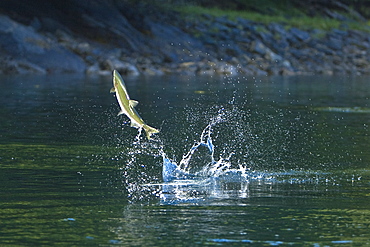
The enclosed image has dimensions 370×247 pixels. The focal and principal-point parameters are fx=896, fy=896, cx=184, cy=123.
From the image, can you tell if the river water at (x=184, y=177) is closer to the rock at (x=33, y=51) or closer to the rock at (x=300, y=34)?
the rock at (x=33, y=51)

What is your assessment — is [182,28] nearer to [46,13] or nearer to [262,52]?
[262,52]

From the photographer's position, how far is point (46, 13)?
47.4 m

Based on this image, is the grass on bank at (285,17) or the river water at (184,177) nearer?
the river water at (184,177)

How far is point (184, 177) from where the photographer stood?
11344 mm

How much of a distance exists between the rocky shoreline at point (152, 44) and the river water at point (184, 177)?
1962 centimetres

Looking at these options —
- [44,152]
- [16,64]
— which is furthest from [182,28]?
[44,152]

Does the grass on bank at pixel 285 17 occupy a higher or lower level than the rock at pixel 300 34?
higher

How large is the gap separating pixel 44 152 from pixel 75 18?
36.1 meters

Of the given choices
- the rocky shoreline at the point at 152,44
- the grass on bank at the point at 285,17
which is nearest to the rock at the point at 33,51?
the rocky shoreline at the point at 152,44

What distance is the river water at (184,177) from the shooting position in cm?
808

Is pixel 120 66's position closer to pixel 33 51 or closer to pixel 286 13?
pixel 33 51

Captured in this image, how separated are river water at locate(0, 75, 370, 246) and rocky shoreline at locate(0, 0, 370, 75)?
19622 mm

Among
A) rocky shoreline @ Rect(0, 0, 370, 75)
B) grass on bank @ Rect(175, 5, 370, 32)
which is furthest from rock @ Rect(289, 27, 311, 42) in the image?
grass on bank @ Rect(175, 5, 370, 32)

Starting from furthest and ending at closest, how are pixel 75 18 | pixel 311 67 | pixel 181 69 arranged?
1. pixel 311 67
2. pixel 75 18
3. pixel 181 69
